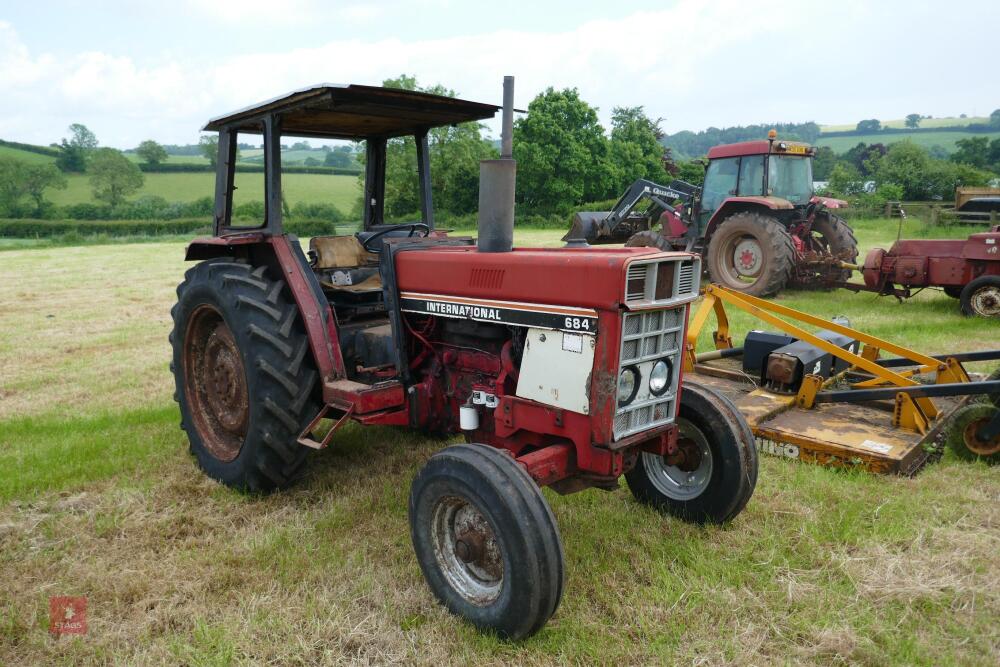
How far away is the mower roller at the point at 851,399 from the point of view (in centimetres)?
416

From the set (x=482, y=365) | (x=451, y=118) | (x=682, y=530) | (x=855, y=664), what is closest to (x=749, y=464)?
(x=682, y=530)

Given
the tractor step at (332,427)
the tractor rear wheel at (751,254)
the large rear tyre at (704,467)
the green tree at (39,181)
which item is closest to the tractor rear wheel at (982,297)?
the tractor rear wheel at (751,254)

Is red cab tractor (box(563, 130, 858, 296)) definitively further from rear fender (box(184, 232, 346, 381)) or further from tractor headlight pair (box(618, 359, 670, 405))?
rear fender (box(184, 232, 346, 381))

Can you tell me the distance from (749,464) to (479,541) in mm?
1481

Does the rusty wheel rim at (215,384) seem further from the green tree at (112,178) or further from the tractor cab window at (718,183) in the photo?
the green tree at (112,178)

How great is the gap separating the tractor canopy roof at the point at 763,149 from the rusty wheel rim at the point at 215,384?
902 centimetres

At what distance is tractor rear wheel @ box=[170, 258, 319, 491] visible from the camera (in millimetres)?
3738

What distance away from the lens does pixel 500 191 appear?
321 centimetres

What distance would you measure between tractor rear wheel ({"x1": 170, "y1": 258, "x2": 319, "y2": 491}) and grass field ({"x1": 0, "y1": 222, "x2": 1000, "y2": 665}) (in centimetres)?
23

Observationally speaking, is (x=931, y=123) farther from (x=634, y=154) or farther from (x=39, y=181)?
(x=39, y=181)

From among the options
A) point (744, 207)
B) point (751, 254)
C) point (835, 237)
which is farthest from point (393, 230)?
point (835, 237)

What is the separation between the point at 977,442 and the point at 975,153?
145 ft

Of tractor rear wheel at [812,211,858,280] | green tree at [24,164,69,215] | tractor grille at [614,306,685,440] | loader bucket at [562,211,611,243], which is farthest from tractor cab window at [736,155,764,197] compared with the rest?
green tree at [24,164,69,215]

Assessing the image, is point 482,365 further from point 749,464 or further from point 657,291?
point 749,464
